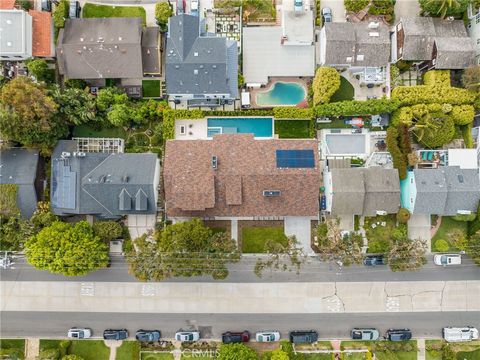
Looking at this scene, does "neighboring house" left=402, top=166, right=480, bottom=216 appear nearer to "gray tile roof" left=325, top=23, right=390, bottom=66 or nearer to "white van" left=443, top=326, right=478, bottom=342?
"white van" left=443, top=326, right=478, bottom=342

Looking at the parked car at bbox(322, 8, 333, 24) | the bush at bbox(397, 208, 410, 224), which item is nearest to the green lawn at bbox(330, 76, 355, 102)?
the parked car at bbox(322, 8, 333, 24)

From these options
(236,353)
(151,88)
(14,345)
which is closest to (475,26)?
(151,88)

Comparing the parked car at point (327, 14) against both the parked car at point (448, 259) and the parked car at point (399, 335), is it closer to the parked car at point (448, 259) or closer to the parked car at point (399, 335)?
the parked car at point (448, 259)

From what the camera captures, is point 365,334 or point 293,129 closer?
point 365,334

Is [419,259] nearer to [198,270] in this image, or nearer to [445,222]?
[445,222]

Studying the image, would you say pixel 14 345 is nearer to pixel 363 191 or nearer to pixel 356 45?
pixel 363 191
